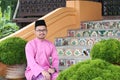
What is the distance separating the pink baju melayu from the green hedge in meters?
1.87

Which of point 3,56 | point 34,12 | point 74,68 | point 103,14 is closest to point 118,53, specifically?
point 74,68

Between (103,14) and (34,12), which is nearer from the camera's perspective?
(103,14)

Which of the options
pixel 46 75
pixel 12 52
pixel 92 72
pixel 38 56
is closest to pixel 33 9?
pixel 12 52

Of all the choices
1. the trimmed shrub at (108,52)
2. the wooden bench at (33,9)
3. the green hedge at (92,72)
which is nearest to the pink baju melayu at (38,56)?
the trimmed shrub at (108,52)

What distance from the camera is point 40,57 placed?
17.3 feet

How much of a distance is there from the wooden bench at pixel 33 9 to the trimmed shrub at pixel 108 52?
16.8 feet

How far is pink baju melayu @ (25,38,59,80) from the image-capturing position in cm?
516

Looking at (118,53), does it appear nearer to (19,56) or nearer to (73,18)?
(19,56)

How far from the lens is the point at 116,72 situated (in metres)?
3.12

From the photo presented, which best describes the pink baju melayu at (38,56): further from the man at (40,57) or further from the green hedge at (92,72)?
the green hedge at (92,72)

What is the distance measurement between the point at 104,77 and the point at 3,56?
2.85 metres

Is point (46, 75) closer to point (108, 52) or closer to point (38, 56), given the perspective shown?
point (38, 56)

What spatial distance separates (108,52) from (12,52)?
168cm

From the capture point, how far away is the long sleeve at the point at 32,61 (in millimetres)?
5074
